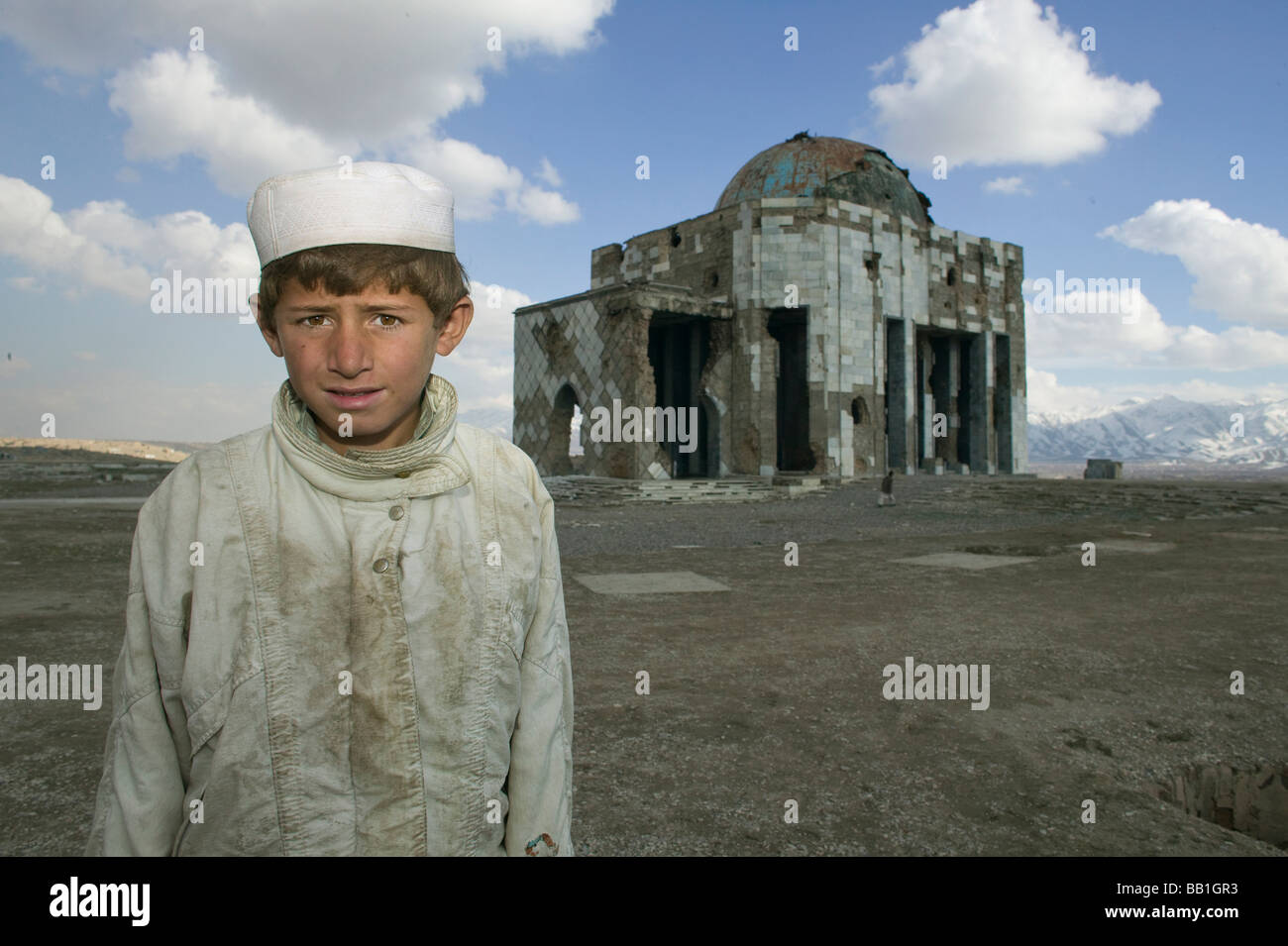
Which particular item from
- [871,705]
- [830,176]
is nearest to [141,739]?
[871,705]

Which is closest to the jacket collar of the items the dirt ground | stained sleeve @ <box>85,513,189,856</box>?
stained sleeve @ <box>85,513,189,856</box>

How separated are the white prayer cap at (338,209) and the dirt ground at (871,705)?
79.4 inches

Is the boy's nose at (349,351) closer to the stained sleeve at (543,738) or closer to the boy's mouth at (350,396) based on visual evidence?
the boy's mouth at (350,396)

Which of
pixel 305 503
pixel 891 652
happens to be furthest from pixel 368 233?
pixel 891 652

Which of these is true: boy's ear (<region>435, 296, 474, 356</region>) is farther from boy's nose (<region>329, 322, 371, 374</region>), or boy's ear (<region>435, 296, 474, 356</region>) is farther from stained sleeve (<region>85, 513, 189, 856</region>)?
stained sleeve (<region>85, 513, 189, 856</region>)

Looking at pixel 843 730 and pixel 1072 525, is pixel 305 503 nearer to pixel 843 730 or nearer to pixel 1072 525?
pixel 843 730

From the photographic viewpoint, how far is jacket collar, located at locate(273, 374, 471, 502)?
143 centimetres

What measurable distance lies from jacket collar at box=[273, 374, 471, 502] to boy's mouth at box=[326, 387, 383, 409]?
88mm

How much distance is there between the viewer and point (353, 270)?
1456mm

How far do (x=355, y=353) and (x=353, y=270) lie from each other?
6.6 inches

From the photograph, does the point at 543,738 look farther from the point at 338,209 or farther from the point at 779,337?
the point at 779,337

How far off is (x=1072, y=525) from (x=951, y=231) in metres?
18.6

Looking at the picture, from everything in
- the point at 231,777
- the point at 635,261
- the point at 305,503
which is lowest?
the point at 231,777

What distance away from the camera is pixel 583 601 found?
6590 mm
